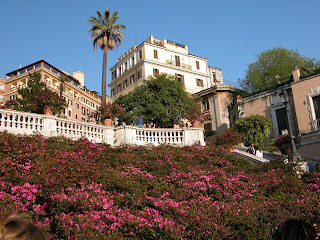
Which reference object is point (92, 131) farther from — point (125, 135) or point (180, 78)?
point (180, 78)

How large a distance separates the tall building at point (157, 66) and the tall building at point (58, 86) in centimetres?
1160

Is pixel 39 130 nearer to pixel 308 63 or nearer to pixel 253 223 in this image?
pixel 253 223

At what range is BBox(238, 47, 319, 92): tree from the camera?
42.4m

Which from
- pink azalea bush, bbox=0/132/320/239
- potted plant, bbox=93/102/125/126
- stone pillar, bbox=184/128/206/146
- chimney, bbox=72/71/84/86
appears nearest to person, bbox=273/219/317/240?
pink azalea bush, bbox=0/132/320/239

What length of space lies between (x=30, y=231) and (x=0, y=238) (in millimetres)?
159

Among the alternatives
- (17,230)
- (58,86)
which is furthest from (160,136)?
(58,86)

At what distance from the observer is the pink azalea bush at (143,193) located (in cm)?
904

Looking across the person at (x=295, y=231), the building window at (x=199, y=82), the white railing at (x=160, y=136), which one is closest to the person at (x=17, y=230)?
the person at (x=295, y=231)

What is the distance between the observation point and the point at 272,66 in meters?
43.2

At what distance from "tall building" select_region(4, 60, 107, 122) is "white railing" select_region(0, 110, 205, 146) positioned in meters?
46.1

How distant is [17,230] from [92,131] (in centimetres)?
1721

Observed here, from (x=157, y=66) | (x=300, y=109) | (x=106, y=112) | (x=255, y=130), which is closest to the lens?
(x=106, y=112)

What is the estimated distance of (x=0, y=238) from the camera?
Result: 1.92 metres

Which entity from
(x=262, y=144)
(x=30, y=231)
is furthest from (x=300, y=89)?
(x=30, y=231)
